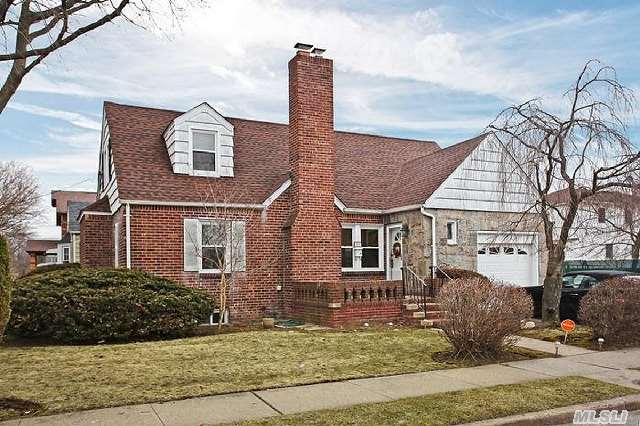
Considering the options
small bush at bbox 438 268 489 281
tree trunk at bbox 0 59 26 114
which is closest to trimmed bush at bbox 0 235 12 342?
tree trunk at bbox 0 59 26 114

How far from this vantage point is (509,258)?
19.3 metres

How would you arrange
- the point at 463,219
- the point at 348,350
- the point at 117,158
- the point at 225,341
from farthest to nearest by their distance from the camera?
the point at 463,219, the point at 117,158, the point at 225,341, the point at 348,350

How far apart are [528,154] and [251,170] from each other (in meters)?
8.37

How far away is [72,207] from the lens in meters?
38.7

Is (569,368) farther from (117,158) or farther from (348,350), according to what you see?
(117,158)

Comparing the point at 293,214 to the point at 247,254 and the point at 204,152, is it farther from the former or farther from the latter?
the point at 204,152

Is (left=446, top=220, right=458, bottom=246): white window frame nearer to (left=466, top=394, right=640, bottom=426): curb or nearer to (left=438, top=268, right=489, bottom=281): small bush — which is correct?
(left=438, top=268, right=489, bottom=281): small bush

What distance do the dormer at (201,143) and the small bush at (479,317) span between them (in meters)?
9.40

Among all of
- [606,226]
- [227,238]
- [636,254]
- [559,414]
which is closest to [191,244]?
[227,238]

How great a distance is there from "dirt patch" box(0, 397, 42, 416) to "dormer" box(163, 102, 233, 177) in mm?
10335

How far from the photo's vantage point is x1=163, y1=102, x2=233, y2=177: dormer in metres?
16.9

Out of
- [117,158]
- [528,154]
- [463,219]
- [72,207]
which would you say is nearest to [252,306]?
[117,158]

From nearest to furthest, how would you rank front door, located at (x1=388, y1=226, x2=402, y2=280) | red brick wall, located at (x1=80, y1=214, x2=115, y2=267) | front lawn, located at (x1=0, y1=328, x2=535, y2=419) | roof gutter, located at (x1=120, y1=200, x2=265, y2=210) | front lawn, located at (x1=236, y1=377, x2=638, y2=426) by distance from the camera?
front lawn, located at (x1=236, y1=377, x2=638, y2=426), front lawn, located at (x1=0, y1=328, x2=535, y2=419), roof gutter, located at (x1=120, y1=200, x2=265, y2=210), red brick wall, located at (x1=80, y1=214, x2=115, y2=267), front door, located at (x1=388, y1=226, x2=402, y2=280)

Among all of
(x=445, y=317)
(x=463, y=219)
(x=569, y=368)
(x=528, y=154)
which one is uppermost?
(x=528, y=154)
